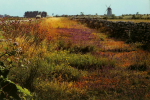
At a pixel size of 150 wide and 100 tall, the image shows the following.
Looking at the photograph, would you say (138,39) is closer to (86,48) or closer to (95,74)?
(86,48)

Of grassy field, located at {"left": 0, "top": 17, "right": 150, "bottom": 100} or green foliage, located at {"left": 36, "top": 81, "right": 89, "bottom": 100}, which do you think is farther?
grassy field, located at {"left": 0, "top": 17, "right": 150, "bottom": 100}

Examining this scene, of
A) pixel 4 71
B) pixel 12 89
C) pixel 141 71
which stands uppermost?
pixel 4 71

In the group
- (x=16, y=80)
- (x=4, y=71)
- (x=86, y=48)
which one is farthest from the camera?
(x=86, y=48)

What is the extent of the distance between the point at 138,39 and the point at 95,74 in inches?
406

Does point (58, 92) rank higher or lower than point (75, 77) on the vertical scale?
higher

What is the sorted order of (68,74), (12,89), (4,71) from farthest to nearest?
(68,74) < (4,71) < (12,89)

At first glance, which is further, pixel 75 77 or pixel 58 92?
pixel 75 77

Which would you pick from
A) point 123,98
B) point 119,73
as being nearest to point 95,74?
point 119,73

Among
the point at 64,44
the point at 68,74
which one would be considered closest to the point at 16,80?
the point at 68,74

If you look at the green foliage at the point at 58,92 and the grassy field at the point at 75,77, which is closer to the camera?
the green foliage at the point at 58,92

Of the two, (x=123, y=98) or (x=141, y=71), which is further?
(x=141, y=71)

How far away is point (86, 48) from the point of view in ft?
40.5

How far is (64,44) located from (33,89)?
23.7 ft

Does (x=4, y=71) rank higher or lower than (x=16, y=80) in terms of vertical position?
higher
